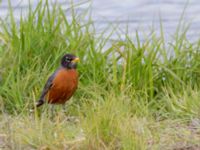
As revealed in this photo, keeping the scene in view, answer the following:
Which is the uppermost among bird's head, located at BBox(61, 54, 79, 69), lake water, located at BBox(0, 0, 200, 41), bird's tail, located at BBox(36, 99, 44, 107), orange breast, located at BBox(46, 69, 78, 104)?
bird's head, located at BBox(61, 54, 79, 69)

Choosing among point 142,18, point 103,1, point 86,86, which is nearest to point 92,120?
point 86,86

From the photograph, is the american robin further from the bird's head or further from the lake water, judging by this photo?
the lake water

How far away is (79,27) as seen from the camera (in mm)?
6812

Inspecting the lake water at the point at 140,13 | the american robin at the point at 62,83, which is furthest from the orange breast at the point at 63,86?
the lake water at the point at 140,13

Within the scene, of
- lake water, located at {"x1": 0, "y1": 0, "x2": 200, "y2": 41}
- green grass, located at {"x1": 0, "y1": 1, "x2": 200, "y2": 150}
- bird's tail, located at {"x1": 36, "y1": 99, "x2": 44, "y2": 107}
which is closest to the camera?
green grass, located at {"x1": 0, "y1": 1, "x2": 200, "y2": 150}

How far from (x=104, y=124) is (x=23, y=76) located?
1.55 m

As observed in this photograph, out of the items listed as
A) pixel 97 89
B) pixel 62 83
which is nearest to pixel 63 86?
pixel 62 83

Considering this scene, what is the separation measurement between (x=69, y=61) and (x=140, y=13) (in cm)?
352

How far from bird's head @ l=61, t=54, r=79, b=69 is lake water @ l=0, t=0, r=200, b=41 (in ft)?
7.29

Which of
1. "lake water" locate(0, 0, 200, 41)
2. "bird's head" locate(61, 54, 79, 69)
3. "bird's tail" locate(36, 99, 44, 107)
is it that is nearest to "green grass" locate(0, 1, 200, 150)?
"bird's tail" locate(36, 99, 44, 107)

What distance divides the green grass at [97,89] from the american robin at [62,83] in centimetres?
7

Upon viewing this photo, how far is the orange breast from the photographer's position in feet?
20.4

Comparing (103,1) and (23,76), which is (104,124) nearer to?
(23,76)

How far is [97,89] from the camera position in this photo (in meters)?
6.13
